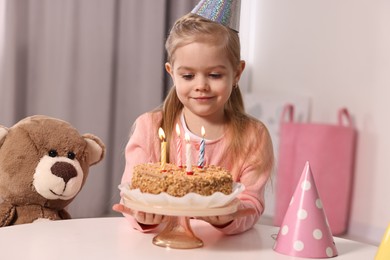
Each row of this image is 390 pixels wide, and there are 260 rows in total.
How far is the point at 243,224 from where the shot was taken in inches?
46.7

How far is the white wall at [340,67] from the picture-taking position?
2834 mm

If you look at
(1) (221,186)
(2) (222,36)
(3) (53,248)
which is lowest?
(3) (53,248)

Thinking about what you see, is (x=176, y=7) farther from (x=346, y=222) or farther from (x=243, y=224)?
(x=243, y=224)

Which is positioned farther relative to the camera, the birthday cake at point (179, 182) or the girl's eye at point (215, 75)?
the girl's eye at point (215, 75)

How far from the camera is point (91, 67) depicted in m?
2.61

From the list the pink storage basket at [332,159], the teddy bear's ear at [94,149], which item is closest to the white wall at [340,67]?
the pink storage basket at [332,159]

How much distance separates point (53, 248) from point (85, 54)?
1.66m

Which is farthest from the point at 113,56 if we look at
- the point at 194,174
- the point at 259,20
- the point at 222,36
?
the point at 194,174

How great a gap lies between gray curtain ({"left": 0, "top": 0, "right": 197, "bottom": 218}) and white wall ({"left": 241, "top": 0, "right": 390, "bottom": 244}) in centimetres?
56

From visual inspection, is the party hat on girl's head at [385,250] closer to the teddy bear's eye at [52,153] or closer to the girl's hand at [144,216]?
the girl's hand at [144,216]

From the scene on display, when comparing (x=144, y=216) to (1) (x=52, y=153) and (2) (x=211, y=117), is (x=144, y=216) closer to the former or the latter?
(2) (x=211, y=117)

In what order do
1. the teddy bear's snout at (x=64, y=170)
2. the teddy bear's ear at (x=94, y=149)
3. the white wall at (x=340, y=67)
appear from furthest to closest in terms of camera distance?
the white wall at (x=340, y=67)
the teddy bear's ear at (x=94, y=149)
the teddy bear's snout at (x=64, y=170)

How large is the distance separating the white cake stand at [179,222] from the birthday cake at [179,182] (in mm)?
29

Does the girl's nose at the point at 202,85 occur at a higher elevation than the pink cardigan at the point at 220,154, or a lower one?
higher
